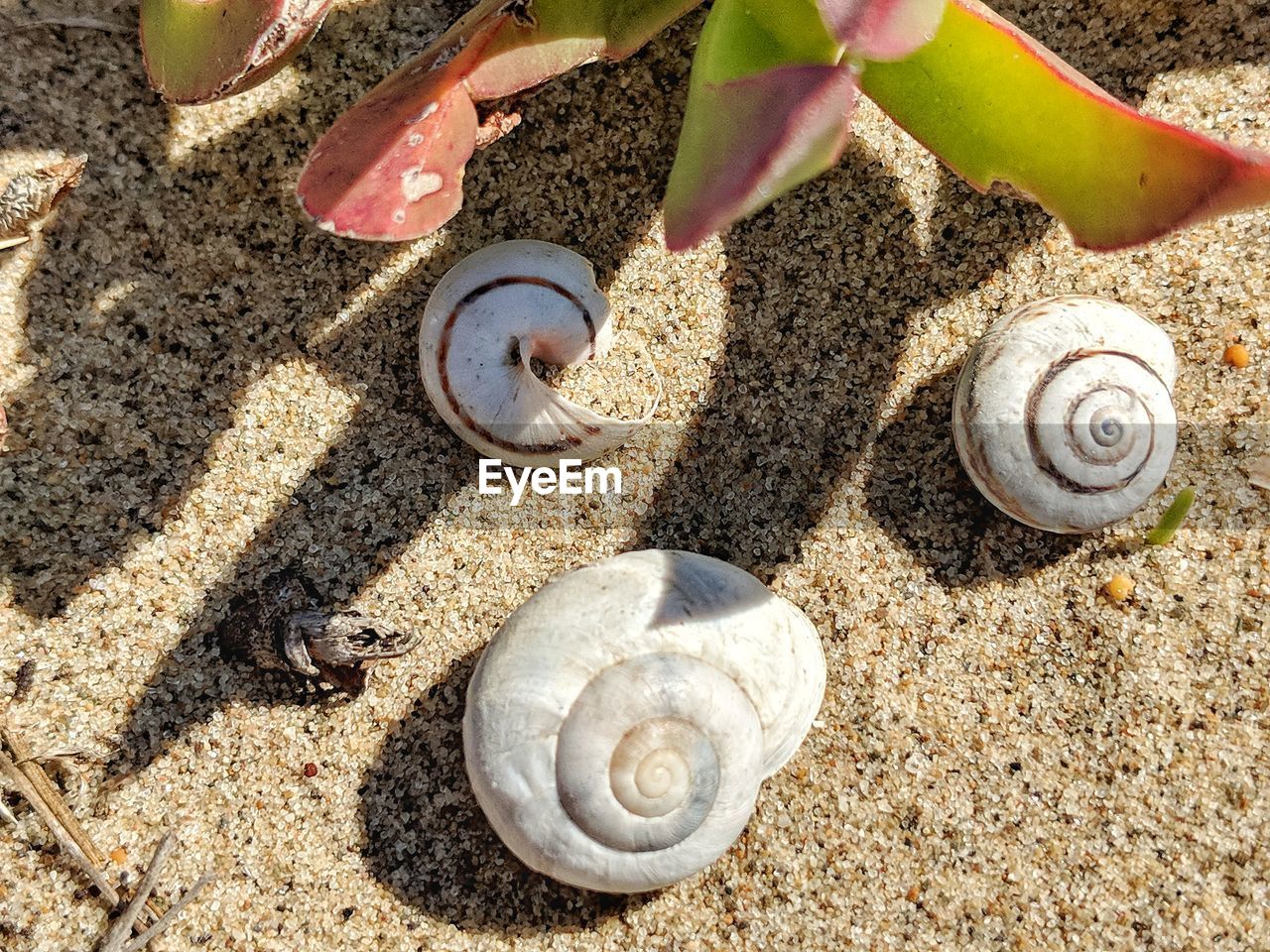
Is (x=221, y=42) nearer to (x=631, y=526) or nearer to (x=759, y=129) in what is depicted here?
(x=759, y=129)

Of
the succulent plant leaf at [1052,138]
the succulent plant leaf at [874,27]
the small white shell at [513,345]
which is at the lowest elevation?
the small white shell at [513,345]

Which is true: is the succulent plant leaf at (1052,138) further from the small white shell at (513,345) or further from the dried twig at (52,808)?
the dried twig at (52,808)

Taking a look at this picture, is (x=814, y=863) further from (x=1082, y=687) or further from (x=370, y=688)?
(x=370, y=688)

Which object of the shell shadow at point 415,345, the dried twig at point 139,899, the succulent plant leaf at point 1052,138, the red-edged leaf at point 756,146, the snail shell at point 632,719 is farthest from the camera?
the shell shadow at point 415,345

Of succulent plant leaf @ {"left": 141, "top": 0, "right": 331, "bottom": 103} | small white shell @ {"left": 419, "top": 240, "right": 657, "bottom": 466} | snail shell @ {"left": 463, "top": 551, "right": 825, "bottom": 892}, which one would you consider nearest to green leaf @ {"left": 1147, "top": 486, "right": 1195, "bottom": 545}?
snail shell @ {"left": 463, "top": 551, "right": 825, "bottom": 892}

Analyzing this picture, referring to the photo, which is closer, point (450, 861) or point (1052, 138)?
point (1052, 138)

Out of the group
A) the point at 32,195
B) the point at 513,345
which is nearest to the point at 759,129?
the point at 513,345

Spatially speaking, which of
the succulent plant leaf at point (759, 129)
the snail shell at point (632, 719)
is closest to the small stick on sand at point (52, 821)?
the snail shell at point (632, 719)
